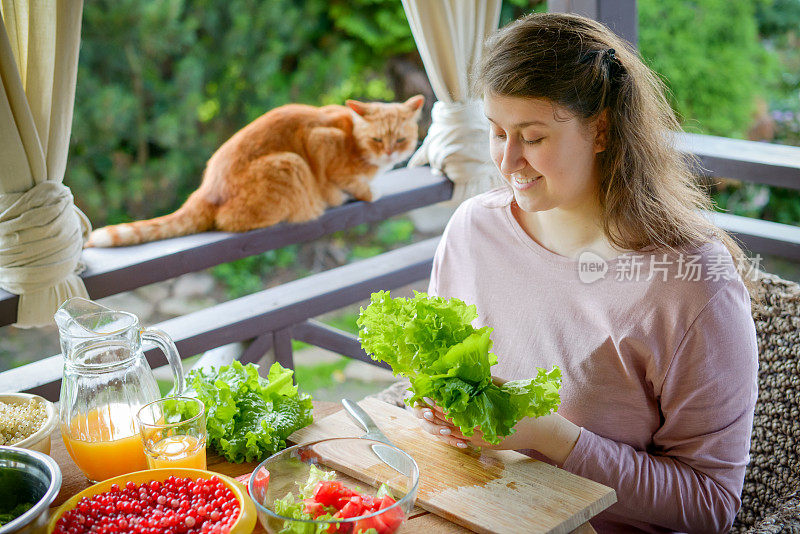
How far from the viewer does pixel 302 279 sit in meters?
2.76

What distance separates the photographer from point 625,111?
160 centimetres

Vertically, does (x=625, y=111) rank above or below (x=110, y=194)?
above

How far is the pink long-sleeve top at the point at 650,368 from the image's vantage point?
4.95 ft

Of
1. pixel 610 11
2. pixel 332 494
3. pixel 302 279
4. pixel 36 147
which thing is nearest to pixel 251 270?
pixel 302 279

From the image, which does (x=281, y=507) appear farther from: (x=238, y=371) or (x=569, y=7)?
(x=569, y=7)

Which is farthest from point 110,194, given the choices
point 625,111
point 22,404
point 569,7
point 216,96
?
point 625,111

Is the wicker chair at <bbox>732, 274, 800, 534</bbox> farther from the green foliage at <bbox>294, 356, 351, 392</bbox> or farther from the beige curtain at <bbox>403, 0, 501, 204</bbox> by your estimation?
the green foliage at <bbox>294, 356, 351, 392</bbox>

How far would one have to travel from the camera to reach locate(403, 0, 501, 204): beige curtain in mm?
2654

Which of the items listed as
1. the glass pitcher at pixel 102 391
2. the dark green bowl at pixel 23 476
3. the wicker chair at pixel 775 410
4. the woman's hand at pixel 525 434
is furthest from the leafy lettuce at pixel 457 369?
the wicker chair at pixel 775 410

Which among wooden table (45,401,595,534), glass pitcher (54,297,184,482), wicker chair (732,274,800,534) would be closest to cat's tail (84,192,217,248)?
wooden table (45,401,595,534)

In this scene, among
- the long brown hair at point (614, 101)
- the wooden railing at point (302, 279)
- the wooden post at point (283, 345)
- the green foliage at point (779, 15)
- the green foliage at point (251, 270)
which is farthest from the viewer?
the green foliage at point (779, 15)

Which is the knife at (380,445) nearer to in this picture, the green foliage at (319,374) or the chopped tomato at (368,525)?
the chopped tomato at (368,525)

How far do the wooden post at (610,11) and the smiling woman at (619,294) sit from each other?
101cm

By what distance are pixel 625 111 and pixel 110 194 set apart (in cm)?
378
